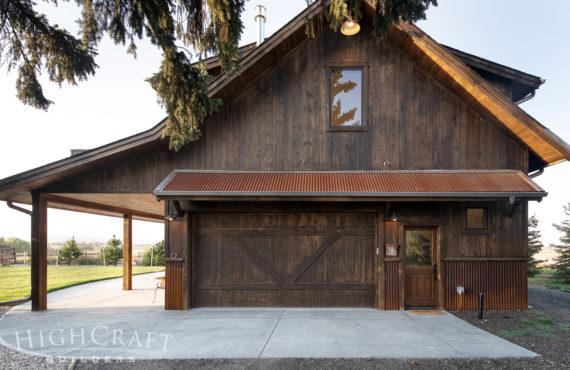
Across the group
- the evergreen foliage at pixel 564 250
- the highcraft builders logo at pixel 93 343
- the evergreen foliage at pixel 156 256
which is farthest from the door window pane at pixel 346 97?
the evergreen foliage at pixel 156 256

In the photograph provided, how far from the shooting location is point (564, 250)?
14273 mm

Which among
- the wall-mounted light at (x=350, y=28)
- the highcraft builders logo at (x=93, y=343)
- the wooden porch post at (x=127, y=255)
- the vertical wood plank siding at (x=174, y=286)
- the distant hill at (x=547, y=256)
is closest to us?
the highcraft builders logo at (x=93, y=343)

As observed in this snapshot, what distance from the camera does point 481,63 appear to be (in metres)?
8.83

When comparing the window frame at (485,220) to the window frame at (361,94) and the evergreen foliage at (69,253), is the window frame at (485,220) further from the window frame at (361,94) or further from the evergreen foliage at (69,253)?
the evergreen foliage at (69,253)

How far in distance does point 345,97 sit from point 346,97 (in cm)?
3

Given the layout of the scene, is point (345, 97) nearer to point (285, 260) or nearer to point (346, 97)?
point (346, 97)

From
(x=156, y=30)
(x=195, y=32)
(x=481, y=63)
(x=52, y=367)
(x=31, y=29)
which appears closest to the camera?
(x=52, y=367)

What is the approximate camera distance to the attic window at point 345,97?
841 centimetres

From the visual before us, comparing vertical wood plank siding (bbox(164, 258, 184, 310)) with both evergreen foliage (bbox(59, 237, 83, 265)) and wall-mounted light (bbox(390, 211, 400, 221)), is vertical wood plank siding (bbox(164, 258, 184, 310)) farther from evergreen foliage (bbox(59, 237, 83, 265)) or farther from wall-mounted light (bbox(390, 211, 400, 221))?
evergreen foliage (bbox(59, 237, 83, 265))

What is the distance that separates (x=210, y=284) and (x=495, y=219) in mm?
7474

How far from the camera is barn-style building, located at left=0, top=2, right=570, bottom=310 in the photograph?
26.3 feet

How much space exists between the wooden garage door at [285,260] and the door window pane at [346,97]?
2.49 meters

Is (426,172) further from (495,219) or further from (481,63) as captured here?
(481,63)

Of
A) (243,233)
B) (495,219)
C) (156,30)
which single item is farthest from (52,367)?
(495,219)
